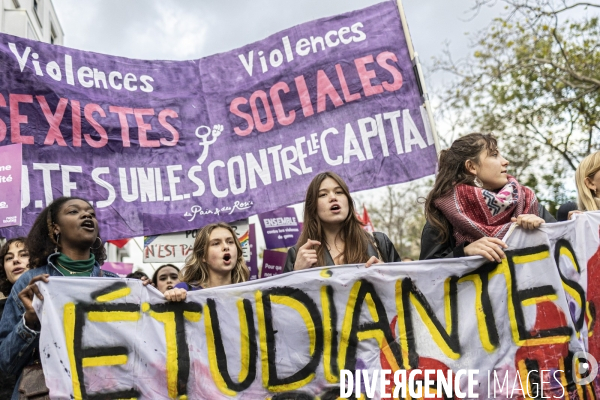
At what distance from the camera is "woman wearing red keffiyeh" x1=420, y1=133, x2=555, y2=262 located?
335cm

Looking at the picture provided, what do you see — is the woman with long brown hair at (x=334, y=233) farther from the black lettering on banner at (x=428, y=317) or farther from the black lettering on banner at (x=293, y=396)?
the black lettering on banner at (x=293, y=396)

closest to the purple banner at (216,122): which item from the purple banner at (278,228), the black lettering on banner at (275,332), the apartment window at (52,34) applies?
the black lettering on banner at (275,332)

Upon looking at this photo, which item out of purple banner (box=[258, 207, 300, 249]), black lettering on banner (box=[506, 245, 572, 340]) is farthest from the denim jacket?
purple banner (box=[258, 207, 300, 249])

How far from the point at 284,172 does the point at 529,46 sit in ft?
23.8

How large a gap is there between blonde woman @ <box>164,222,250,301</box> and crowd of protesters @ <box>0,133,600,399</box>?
0.26 feet

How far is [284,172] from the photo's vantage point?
5.68m

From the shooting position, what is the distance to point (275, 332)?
11.1ft

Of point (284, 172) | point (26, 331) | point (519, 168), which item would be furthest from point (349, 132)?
point (519, 168)

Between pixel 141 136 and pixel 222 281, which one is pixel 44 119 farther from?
pixel 222 281

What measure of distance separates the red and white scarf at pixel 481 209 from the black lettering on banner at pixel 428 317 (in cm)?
27

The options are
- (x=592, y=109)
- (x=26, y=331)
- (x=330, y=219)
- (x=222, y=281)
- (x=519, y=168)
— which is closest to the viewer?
(x=26, y=331)

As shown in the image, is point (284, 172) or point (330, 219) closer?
point (330, 219)

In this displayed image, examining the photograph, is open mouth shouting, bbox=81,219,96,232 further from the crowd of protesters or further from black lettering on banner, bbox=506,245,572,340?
black lettering on banner, bbox=506,245,572,340

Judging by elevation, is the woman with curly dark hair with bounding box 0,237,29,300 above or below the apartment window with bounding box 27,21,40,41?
below
